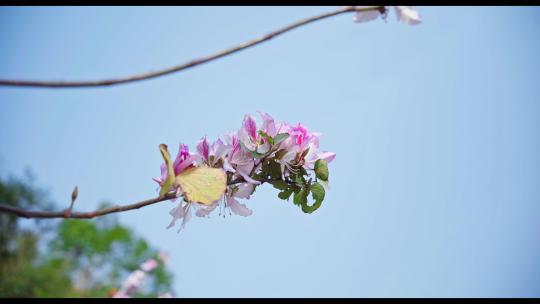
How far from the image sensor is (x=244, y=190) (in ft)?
3.61

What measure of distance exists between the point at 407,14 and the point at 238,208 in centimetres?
64

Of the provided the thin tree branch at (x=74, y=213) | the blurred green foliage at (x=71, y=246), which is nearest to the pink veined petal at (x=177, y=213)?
the thin tree branch at (x=74, y=213)

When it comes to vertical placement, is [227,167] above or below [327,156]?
below

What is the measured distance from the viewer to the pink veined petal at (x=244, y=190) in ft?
3.58

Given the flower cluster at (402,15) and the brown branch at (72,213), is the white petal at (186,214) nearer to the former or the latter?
the brown branch at (72,213)

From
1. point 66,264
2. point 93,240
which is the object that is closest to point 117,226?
point 93,240

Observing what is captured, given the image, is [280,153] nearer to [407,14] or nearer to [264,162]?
[264,162]

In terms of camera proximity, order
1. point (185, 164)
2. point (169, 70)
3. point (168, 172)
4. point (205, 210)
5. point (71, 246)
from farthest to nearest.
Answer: point (71, 246)
point (205, 210)
point (185, 164)
point (168, 172)
point (169, 70)

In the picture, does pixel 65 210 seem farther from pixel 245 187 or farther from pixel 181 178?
pixel 245 187

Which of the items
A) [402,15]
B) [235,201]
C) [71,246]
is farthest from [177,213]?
[71,246]

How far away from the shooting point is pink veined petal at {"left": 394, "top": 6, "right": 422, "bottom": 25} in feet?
3.38

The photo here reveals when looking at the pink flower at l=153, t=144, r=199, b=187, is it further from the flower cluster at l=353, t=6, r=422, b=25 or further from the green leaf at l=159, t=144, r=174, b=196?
the flower cluster at l=353, t=6, r=422, b=25

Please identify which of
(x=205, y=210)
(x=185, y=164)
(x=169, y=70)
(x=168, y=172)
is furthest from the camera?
(x=205, y=210)

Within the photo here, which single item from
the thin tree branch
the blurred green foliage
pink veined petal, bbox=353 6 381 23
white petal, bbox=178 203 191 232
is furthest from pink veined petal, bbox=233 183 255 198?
the blurred green foliage
